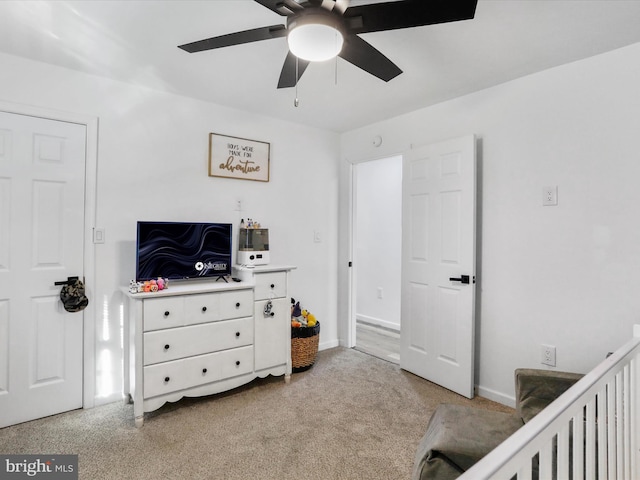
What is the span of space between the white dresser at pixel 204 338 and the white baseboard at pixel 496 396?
60.0 inches

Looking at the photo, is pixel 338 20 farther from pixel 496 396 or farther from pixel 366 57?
pixel 496 396

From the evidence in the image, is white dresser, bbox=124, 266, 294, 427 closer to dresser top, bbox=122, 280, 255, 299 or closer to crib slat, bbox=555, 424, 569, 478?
dresser top, bbox=122, 280, 255, 299

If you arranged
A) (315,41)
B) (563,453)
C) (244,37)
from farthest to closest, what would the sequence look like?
(244,37)
(315,41)
(563,453)

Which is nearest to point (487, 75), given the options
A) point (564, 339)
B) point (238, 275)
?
point (564, 339)

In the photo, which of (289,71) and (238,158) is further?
(238,158)

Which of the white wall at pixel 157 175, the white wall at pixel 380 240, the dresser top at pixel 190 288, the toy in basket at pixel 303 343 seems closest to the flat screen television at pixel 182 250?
the dresser top at pixel 190 288

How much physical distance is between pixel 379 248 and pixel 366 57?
10.9 feet

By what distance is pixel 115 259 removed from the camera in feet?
8.53

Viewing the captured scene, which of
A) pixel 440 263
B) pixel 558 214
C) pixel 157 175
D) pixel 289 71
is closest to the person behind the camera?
pixel 289 71

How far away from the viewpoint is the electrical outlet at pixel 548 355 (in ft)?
7.72

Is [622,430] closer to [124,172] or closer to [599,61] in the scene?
[599,61]

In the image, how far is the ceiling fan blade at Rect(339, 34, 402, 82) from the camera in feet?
5.12

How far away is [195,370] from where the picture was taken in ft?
8.14

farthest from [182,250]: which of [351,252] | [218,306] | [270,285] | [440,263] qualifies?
[440,263]
